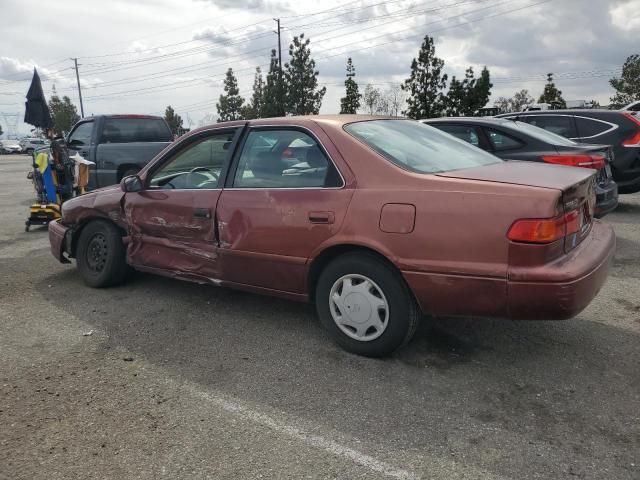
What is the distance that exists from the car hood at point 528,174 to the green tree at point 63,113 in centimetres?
7628

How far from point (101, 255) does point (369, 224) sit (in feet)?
9.61

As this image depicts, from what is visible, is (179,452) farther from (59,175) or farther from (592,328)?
(59,175)

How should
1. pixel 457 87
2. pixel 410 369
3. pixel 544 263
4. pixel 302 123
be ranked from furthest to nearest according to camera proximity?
pixel 457 87 < pixel 302 123 < pixel 410 369 < pixel 544 263

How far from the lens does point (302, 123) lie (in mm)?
3629

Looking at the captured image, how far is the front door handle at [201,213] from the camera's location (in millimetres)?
3921

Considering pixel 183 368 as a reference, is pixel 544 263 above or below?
above

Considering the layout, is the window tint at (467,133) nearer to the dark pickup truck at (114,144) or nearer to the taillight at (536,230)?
the taillight at (536,230)

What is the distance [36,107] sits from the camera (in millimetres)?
9031

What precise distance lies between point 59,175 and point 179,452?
7.72 metres

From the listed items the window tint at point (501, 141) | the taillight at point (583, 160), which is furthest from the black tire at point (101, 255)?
the taillight at point (583, 160)

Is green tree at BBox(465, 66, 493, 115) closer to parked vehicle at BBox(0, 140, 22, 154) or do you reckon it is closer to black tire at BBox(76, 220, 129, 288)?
black tire at BBox(76, 220, 129, 288)

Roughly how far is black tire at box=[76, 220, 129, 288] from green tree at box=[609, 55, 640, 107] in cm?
3768

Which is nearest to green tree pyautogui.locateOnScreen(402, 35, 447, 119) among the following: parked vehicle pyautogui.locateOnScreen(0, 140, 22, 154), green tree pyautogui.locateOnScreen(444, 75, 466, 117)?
green tree pyautogui.locateOnScreen(444, 75, 466, 117)

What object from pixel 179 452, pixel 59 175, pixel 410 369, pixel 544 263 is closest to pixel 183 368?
pixel 179 452
